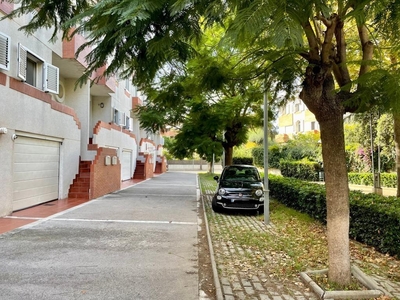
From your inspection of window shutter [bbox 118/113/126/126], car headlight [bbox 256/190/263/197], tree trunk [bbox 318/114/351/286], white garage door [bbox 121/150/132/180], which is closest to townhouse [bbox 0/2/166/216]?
window shutter [bbox 118/113/126/126]

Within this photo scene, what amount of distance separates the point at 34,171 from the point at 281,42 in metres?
10.7

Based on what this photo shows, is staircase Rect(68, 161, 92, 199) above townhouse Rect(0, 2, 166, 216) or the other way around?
the other way around

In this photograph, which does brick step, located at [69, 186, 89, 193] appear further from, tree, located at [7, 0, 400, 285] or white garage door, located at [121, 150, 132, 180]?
tree, located at [7, 0, 400, 285]

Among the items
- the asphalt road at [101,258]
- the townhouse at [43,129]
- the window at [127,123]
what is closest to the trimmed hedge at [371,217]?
the asphalt road at [101,258]

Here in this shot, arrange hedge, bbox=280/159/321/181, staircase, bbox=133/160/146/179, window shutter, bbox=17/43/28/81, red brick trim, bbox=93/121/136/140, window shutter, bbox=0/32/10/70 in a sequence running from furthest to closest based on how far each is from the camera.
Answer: hedge, bbox=280/159/321/181
staircase, bbox=133/160/146/179
red brick trim, bbox=93/121/136/140
window shutter, bbox=17/43/28/81
window shutter, bbox=0/32/10/70

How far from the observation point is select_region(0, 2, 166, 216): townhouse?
8953mm

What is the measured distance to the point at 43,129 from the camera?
35.6ft

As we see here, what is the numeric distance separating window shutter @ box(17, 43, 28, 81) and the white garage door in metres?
13.3

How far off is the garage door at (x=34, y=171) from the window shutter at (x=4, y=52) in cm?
220

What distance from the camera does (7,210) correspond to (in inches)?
356

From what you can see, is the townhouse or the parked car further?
the parked car

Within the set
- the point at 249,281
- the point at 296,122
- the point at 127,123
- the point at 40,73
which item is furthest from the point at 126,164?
the point at 296,122

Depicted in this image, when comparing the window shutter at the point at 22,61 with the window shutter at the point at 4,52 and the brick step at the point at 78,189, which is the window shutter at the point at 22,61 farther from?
the brick step at the point at 78,189

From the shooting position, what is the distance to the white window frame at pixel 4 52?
8.62 metres
